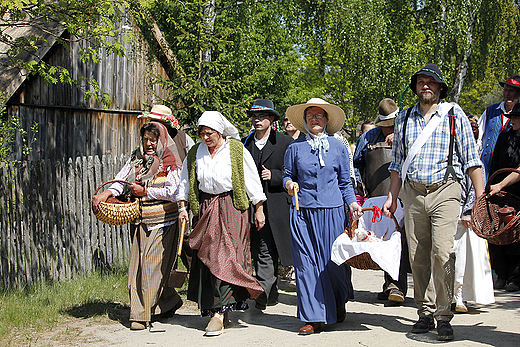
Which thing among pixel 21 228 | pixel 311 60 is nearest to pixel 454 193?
pixel 21 228

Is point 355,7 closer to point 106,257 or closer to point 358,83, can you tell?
point 358,83

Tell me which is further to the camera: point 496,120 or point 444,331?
point 496,120

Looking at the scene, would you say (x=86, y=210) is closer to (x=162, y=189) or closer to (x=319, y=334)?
(x=162, y=189)

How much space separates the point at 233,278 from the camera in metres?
5.37

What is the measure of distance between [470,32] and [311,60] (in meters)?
8.35

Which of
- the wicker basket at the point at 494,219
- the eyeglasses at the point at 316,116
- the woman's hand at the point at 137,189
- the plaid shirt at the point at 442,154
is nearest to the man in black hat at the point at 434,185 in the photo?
the plaid shirt at the point at 442,154

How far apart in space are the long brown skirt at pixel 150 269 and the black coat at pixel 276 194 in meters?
1.15

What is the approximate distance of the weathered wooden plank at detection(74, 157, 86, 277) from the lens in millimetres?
7426

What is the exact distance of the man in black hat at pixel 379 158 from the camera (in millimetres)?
6527

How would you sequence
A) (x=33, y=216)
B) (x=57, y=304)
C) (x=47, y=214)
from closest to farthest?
1. (x=57, y=304)
2. (x=33, y=216)
3. (x=47, y=214)

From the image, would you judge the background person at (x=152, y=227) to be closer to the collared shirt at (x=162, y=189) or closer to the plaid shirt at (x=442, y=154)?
the collared shirt at (x=162, y=189)

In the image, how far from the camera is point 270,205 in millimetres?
6559

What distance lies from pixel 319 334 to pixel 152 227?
199 centimetres

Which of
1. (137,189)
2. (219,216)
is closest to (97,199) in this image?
(137,189)
